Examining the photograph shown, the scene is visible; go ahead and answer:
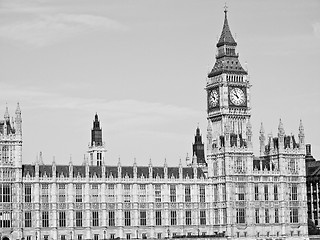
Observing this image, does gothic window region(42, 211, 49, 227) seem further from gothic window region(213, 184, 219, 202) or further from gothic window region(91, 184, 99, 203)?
gothic window region(213, 184, 219, 202)

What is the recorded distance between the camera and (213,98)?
6629 inches

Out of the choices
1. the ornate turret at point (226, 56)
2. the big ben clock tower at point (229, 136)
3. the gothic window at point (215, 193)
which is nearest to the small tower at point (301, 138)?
the big ben clock tower at point (229, 136)

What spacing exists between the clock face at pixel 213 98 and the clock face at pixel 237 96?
2863mm

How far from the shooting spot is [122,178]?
151625 mm

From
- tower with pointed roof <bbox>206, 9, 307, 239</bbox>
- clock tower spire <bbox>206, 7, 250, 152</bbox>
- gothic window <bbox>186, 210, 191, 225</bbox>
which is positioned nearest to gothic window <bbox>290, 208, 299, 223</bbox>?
tower with pointed roof <bbox>206, 9, 307, 239</bbox>

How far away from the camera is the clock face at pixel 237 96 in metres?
167

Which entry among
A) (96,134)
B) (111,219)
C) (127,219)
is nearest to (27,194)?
(111,219)

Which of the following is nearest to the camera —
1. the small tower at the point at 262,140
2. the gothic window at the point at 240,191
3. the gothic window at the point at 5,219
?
the gothic window at the point at 5,219

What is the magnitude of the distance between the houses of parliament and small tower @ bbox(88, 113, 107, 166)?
194 millimetres

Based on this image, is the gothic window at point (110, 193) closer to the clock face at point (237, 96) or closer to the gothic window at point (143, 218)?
the gothic window at point (143, 218)

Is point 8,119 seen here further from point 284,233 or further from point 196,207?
point 284,233

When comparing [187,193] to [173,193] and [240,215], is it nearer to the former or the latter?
[173,193]

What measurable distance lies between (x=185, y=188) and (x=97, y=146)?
69.8ft

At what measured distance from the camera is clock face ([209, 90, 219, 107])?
167125mm
